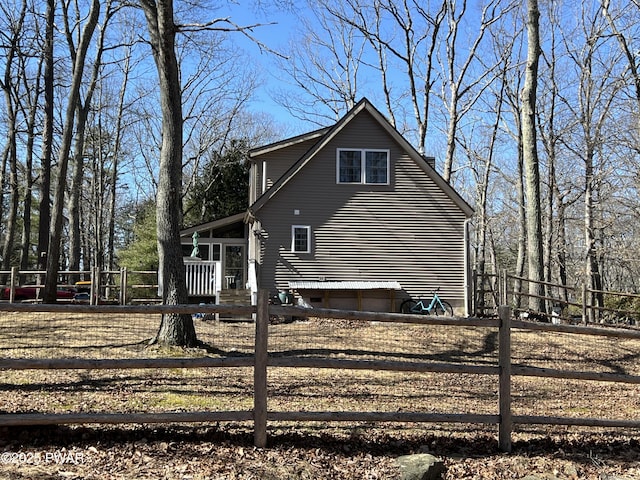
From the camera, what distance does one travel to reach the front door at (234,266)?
23.0 meters

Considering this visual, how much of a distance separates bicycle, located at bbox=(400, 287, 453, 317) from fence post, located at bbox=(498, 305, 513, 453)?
13235 millimetres

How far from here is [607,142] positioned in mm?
26281

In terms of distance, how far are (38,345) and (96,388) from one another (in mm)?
3463

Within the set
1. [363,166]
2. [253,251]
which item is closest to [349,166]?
[363,166]

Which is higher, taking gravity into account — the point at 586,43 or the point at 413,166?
the point at 586,43

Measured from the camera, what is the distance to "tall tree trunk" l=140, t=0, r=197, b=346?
33.7ft

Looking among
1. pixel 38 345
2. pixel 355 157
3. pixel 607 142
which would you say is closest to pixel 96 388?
pixel 38 345

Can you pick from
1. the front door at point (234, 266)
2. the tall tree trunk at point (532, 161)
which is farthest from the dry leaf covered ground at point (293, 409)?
the front door at point (234, 266)

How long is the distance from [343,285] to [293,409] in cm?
1186

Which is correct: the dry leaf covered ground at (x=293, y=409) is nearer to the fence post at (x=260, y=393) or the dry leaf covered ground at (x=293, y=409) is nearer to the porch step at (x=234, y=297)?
the fence post at (x=260, y=393)

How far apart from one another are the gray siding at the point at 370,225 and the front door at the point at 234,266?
4317 millimetres

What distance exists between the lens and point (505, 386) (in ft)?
19.9

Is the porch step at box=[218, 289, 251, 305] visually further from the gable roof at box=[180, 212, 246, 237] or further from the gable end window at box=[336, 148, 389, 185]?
the gable end window at box=[336, 148, 389, 185]

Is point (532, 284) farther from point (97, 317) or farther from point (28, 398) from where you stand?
point (28, 398)
